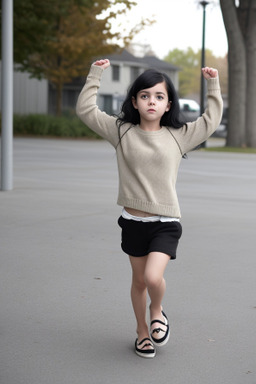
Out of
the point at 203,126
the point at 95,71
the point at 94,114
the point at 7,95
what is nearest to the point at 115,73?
the point at 7,95

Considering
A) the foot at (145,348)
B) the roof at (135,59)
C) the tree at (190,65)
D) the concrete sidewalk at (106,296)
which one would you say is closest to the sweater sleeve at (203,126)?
the foot at (145,348)

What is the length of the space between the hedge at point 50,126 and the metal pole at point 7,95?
23.6 meters

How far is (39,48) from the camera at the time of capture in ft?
110

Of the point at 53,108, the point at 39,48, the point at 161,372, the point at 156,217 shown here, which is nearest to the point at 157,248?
the point at 156,217

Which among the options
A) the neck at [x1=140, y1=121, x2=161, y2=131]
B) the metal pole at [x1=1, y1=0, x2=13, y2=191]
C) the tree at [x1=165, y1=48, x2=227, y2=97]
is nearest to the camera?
the neck at [x1=140, y1=121, x2=161, y2=131]

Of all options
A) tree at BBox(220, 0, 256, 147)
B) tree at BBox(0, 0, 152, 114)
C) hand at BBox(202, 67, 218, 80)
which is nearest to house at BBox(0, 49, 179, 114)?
tree at BBox(0, 0, 152, 114)

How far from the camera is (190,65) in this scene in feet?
511

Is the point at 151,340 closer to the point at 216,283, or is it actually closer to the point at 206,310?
the point at 206,310

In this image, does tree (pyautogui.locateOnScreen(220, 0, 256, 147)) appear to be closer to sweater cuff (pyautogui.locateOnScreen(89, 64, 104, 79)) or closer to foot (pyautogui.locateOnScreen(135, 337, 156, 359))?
sweater cuff (pyautogui.locateOnScreen(89, 64, 104, 79))

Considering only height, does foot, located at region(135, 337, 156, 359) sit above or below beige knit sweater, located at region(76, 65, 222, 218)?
below

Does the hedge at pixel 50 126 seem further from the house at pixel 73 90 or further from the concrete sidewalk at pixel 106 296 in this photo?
the concrete sidewalk at pixel 106 296

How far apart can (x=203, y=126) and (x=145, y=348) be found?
4.12 ft

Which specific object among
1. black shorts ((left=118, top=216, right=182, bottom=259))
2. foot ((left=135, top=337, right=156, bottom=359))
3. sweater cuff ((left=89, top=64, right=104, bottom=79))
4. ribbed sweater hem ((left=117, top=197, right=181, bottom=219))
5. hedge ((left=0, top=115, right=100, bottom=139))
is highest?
sweater cuff ((left=89, top=64, right=104, bottom=79))

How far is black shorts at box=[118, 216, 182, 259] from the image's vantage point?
13.9 ft
